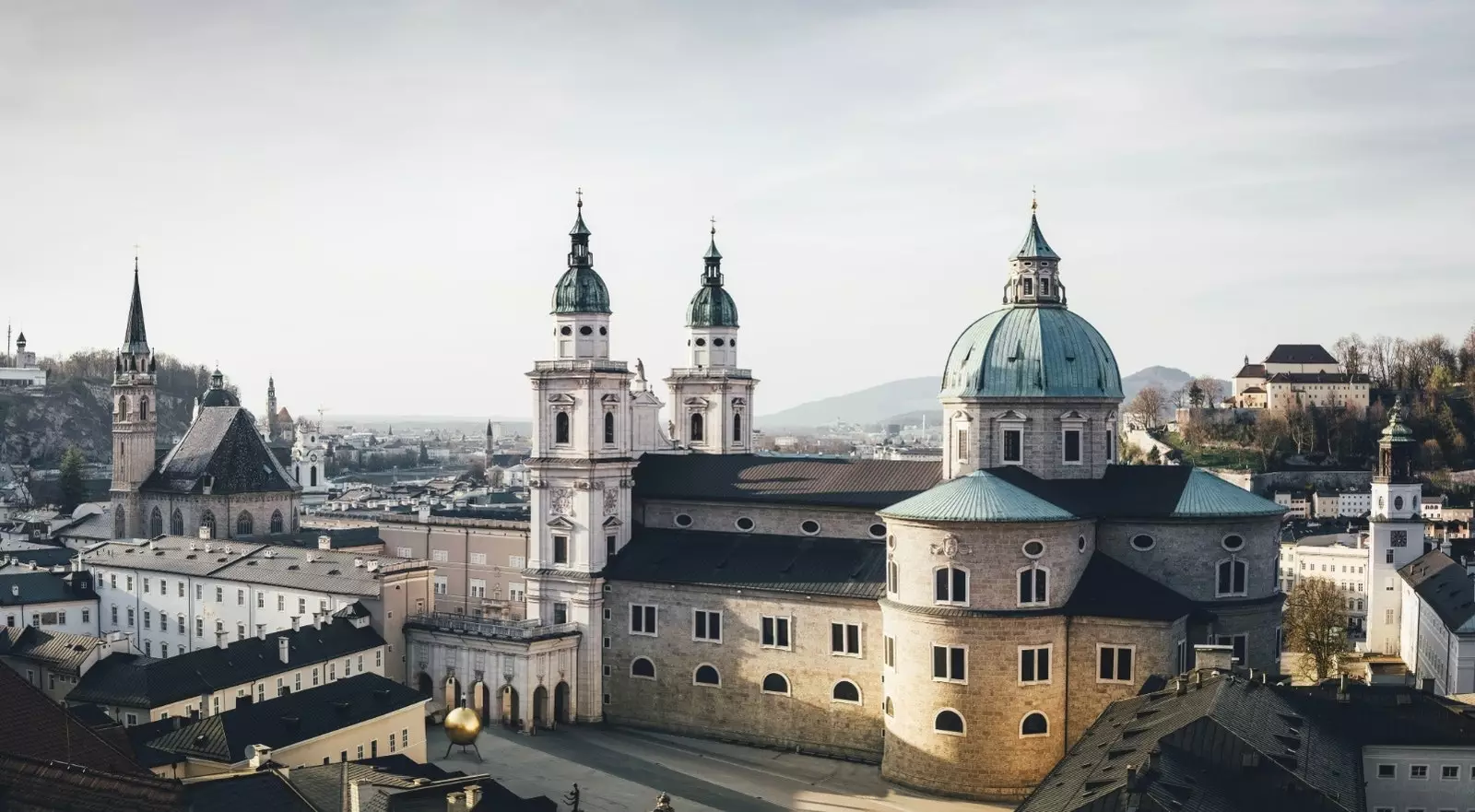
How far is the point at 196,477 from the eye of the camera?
97.1 metres

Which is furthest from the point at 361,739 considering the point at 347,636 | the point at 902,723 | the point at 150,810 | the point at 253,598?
the point at 150,810

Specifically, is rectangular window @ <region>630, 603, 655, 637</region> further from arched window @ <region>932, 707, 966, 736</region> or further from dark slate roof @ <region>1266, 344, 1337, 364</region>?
dark slate roof @ <region>1266, 344, 1337, 364</region>

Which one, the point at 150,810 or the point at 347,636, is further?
the point at 347,636

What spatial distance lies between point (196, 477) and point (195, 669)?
1753 inches

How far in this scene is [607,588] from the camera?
63.7 meters

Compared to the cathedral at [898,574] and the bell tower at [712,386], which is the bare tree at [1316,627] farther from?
the bell tower at [712,386]

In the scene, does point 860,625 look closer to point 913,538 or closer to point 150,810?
point 913,538

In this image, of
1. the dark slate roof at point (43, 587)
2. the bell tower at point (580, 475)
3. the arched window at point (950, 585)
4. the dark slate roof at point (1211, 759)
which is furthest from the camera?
the dark slate roof at point (43, 587)

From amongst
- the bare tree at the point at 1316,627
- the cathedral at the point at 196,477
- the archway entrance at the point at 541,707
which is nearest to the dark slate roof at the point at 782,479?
the archway entrance at the point at 541,707

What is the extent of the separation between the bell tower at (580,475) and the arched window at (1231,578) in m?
25.7

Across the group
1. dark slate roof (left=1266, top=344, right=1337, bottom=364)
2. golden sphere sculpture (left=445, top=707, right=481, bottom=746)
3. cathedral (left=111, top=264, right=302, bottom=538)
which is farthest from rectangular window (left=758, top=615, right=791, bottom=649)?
dark slate roof (left=1266, top=344, right=1337, bottom=364)

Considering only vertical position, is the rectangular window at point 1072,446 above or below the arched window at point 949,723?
above

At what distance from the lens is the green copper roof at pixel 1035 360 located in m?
57.9

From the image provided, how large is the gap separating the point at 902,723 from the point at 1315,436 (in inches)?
4215
